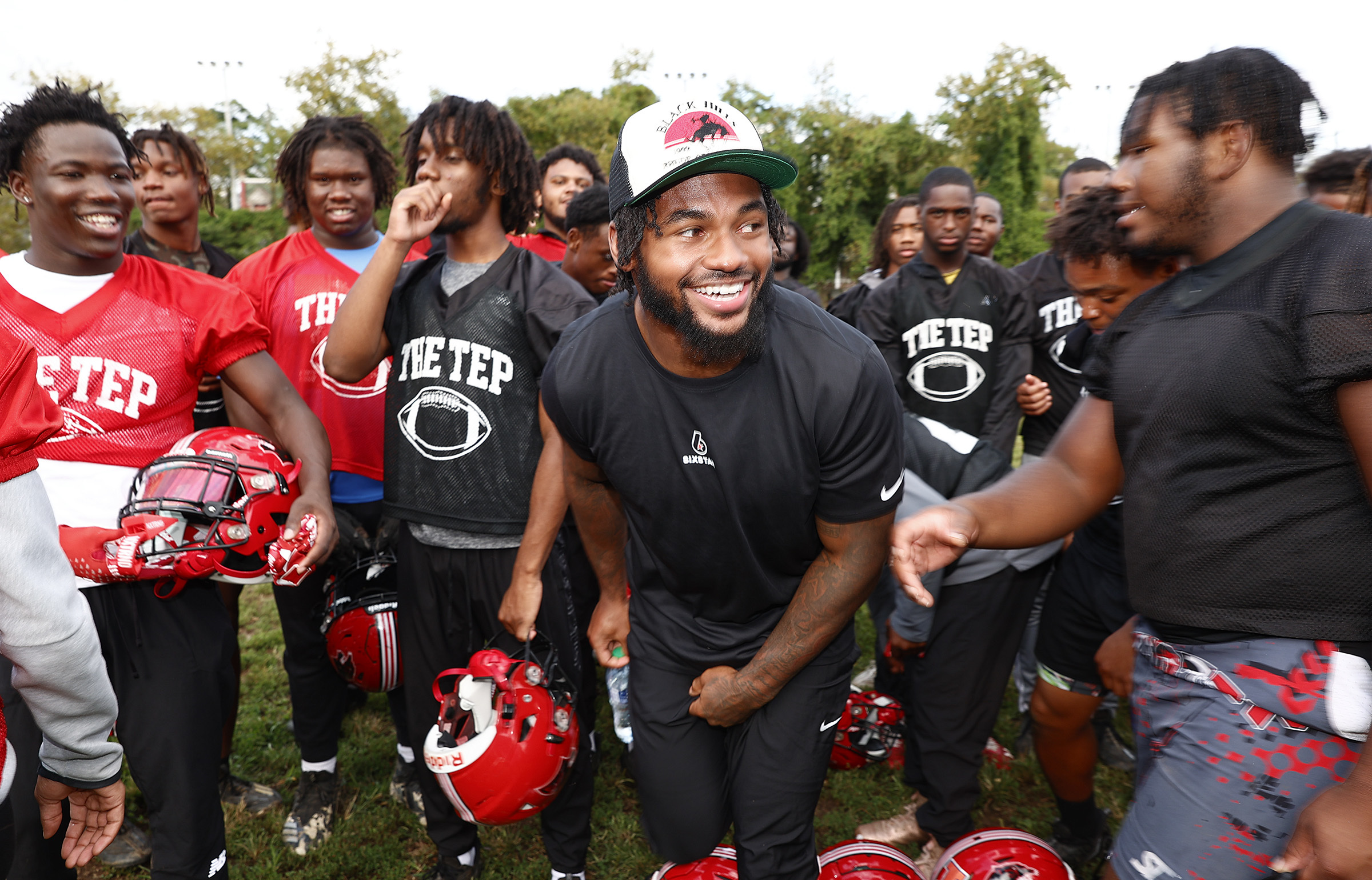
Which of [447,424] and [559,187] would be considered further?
[559,187]

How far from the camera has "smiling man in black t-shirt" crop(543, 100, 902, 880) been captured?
2.28 metres

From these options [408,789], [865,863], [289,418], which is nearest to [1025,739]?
[865,863]

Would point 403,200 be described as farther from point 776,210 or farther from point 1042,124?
point 1042,124

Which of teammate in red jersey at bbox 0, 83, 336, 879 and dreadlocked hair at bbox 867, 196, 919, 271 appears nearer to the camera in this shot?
teammate in red jersey at bbox 0, 83, 336, 879

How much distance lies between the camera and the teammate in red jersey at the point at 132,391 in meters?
2.64

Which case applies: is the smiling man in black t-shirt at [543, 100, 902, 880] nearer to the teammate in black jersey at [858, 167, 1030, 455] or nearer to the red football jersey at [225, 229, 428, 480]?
the red football jersey at [225, 229, 428, 480]

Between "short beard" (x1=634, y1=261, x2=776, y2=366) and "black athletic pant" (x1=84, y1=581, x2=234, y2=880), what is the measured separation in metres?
1.91

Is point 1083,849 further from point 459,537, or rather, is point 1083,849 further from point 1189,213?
point 459,537

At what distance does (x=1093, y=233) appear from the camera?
3326 millimetres

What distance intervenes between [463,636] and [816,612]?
61.1 inches

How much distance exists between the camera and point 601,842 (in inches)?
144

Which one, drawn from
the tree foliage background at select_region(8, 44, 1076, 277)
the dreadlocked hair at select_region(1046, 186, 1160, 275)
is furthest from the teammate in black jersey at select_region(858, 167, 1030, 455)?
the tree foliage background at select_region(8, 44, 1076, 277)

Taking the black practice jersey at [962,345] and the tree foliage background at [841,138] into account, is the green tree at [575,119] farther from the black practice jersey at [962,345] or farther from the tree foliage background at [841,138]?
the black practice jersey at [962,345]

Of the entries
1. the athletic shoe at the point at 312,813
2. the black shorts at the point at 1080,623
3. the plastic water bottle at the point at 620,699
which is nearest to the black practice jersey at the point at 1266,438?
the black shorts at the point at 1080,623
